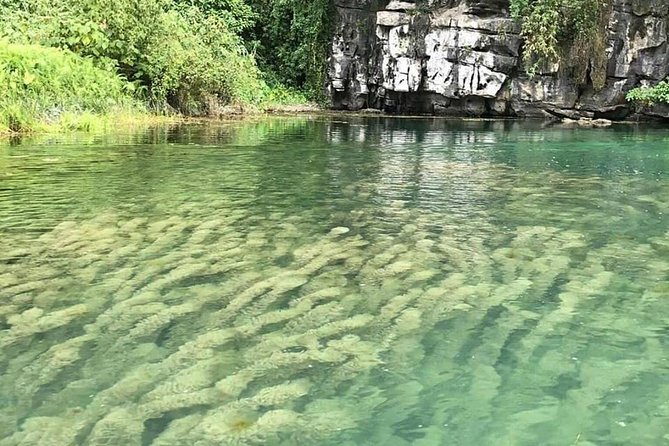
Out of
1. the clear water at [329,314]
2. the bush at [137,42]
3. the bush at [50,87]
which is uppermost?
the bush at [137,42]

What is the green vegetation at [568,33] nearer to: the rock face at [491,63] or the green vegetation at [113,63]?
the rock face at [491,63]

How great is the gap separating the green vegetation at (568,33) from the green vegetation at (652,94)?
1.19 m

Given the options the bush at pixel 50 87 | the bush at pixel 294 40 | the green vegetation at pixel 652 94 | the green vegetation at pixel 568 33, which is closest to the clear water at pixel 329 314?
the bush at pixel 50 87

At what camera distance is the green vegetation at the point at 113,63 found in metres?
14.2

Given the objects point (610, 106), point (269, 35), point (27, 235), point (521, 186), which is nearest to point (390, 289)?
point (27, 235)

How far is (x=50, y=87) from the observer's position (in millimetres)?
14539

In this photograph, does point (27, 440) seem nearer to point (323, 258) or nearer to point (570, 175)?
point (323, 258)

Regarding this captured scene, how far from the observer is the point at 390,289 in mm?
4047

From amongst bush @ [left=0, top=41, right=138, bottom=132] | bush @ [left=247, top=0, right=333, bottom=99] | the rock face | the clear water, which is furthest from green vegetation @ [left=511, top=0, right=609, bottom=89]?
the clear water

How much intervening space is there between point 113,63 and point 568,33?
606 inches

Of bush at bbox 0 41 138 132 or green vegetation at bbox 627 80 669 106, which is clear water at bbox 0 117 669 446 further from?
green vegetation at bbox 627 80 669 106

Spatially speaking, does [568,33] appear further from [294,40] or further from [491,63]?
[294,40]

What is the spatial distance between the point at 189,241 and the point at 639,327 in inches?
124

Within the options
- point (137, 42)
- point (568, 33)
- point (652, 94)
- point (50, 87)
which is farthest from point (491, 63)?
point (50, 87)
